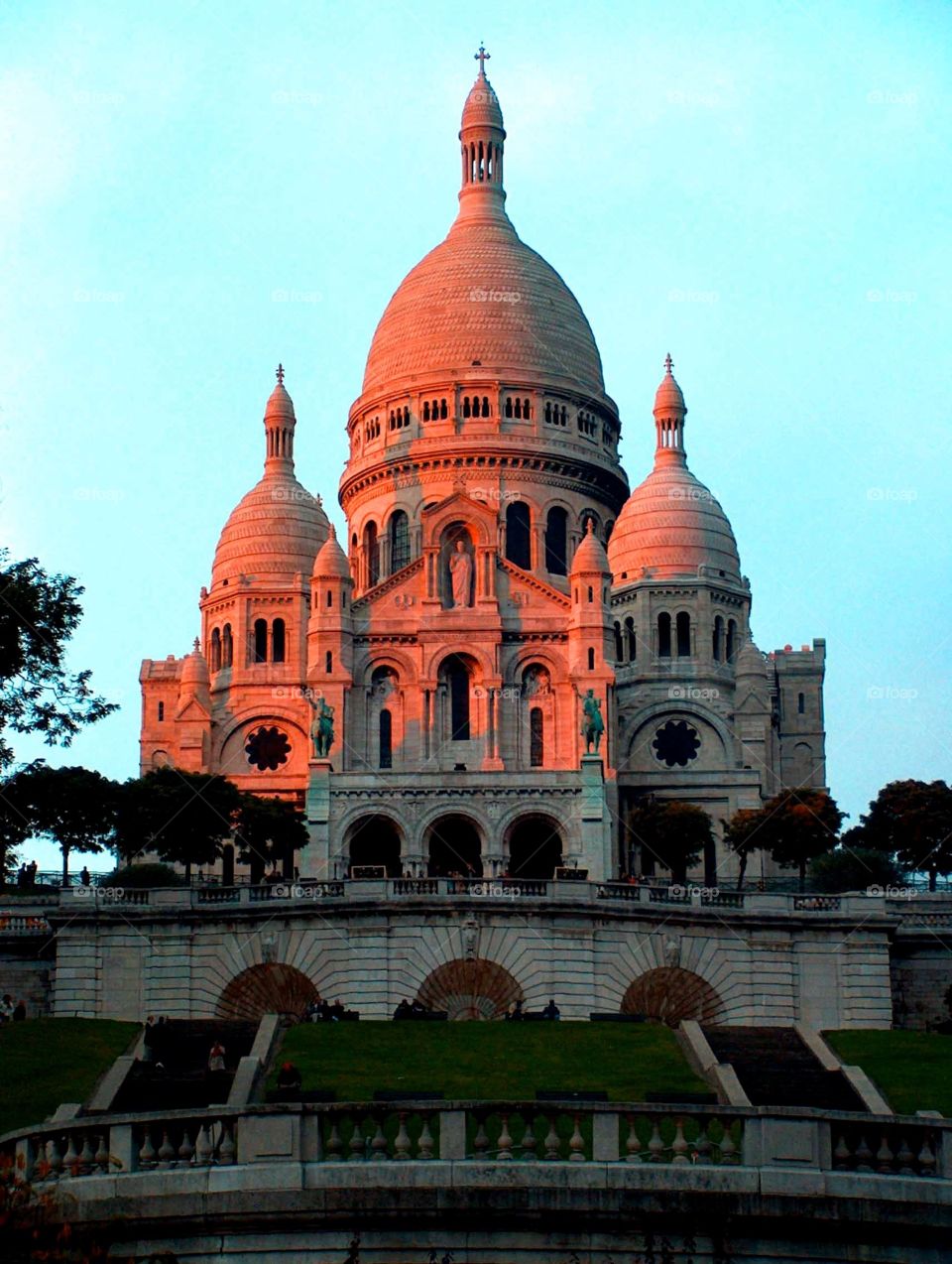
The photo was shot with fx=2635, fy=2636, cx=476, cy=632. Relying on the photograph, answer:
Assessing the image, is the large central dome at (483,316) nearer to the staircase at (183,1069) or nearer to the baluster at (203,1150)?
the staircase at (183,1069)

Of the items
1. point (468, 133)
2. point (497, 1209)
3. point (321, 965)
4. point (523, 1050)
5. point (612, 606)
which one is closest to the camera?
point (497, 1209)

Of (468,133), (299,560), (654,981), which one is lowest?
(654,981)

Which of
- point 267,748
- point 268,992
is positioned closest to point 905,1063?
point 268,992

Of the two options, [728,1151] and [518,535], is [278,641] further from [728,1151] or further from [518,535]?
[728,1151]

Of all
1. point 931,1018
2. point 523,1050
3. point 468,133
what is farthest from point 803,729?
point 523,1050

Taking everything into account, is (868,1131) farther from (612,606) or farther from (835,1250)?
(612,606)

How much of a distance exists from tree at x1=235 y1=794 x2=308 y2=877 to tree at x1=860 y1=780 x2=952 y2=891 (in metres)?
19.9

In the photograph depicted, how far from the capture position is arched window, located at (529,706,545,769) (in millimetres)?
106312

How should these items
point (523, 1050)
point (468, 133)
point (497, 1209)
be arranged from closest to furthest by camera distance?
1. point (497, 1209)
2. point (523, 1050)
3. point (468, 133)

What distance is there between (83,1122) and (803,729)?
303ft

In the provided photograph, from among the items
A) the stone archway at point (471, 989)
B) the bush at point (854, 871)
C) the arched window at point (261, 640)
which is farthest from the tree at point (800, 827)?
the arched window at point (261, 640)

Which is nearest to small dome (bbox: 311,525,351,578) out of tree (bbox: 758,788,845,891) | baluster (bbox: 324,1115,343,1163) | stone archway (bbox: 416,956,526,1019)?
tree (bbox: 758,788,845,891)

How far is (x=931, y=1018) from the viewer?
58750 mm

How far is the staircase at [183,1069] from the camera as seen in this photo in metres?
39.4
